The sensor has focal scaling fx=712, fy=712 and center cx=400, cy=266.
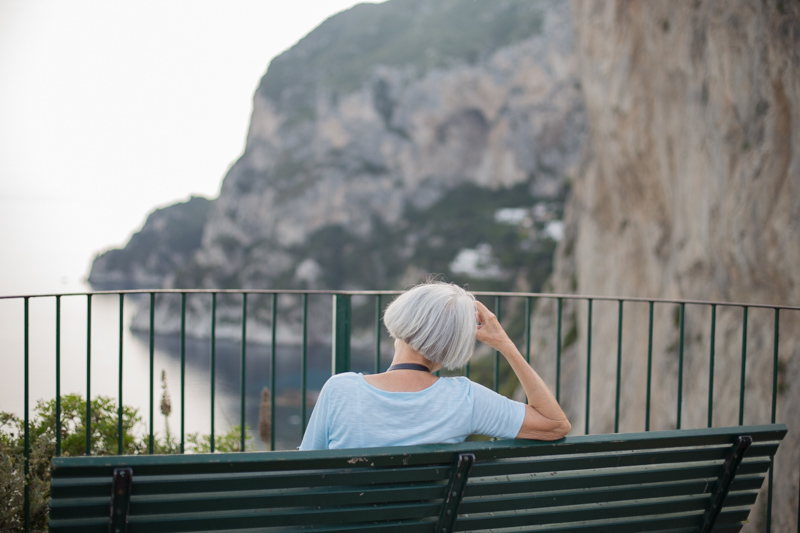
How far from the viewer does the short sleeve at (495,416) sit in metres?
2.17

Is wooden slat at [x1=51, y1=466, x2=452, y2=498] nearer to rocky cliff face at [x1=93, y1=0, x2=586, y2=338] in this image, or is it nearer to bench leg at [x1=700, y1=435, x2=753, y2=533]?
bench leg at [x1=700, y1=435, x2=753, y2=533]

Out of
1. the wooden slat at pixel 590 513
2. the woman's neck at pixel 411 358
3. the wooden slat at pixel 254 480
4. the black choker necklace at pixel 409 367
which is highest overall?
the woman's neck at pixel 411 358

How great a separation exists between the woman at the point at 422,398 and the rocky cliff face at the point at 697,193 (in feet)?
18.6

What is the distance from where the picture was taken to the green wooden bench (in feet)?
5.87

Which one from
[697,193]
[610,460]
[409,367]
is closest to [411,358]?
[409,367]

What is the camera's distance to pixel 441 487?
2047mm

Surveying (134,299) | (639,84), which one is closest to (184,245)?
(134,299)

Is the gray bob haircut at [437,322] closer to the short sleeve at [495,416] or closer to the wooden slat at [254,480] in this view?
the short sleeve at [495,416]

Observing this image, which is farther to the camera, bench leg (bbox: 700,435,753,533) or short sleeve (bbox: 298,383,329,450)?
bench leg (bbox: 700,435,753,533)

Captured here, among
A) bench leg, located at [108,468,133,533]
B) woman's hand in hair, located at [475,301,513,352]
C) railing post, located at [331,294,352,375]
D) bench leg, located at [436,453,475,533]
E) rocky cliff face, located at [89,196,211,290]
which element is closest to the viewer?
bench leg, located at [108,468,133,533]

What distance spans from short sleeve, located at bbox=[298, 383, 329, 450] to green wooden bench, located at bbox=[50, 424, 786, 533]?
0.21 m

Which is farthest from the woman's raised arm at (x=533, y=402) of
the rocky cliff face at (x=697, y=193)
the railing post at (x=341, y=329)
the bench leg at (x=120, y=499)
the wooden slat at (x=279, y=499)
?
the rocky cliff face at (x=697, y=193)

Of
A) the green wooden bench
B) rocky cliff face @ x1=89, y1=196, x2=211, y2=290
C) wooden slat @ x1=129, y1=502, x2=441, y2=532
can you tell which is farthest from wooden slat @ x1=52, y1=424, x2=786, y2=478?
rocky cliff face @ x1=89, y1=196, x2=211, y2=290

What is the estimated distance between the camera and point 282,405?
211 ft
